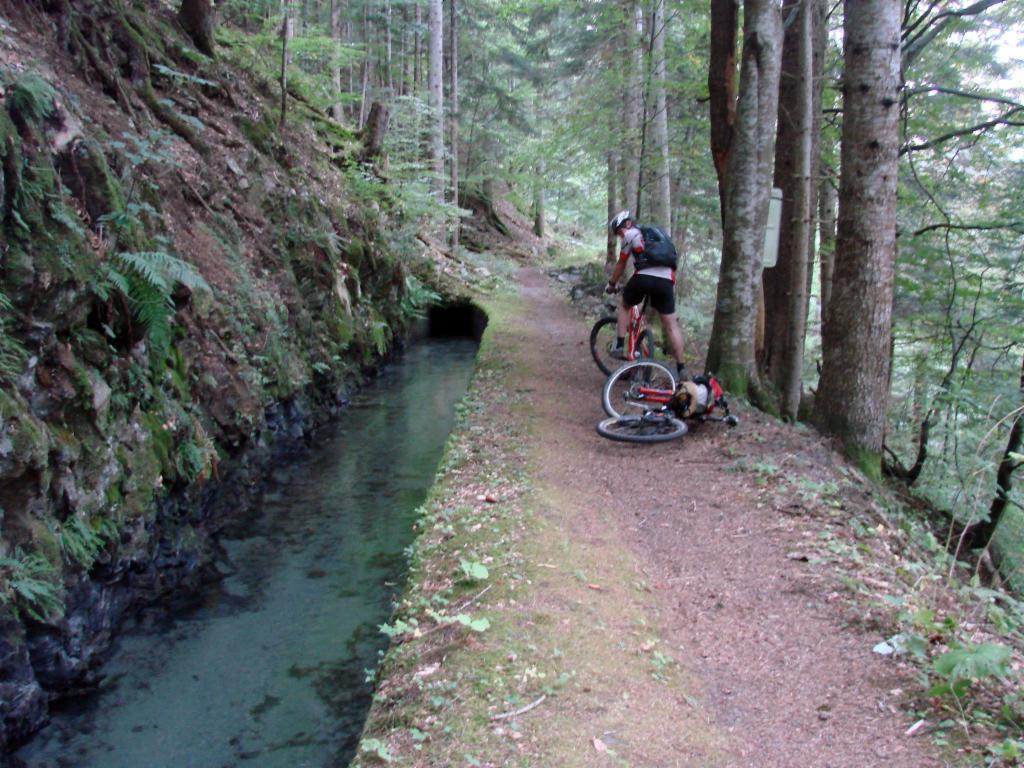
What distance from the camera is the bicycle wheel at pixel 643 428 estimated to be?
734 cm

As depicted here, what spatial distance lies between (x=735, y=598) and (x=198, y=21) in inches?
472

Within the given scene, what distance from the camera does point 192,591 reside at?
6246 mm

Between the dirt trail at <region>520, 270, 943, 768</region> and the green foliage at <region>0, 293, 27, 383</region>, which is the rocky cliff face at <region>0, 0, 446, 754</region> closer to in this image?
the green foliage at <region>0, 293, 27, 383</region>

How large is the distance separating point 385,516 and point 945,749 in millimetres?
5992

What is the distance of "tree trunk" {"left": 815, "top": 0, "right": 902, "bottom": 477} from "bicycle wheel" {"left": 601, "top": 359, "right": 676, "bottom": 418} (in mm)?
1621

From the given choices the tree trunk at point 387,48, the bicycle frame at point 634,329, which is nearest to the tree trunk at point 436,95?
the tree trunk at point 387,48

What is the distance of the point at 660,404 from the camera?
299 inches

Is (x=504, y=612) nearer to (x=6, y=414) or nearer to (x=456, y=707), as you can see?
(x=456, y=707)

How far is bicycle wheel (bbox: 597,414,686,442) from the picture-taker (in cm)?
734

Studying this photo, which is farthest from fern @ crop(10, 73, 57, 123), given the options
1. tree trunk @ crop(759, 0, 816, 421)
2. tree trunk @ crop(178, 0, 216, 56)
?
tree trunk @ crop(759, 0, 816, 421)

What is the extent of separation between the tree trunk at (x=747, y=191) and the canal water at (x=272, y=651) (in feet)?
13.5

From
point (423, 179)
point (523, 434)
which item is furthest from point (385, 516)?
point (423, 179)

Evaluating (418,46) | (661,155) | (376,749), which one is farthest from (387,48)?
(376,749)

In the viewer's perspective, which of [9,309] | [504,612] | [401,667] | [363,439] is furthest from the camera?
[363,439]
